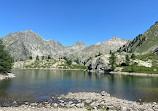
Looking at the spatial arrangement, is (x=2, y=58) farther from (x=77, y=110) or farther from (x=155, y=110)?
(x=155, y=110)

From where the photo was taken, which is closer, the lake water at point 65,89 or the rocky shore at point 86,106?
the rocky shore at point 86,106

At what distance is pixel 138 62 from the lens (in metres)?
169

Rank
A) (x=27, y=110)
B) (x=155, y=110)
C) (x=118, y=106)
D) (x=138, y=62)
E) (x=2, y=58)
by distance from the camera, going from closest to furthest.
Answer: (x=27, y=110) → (x=155, y=110) → (x=118, y=106) → (x=2, y=58) → (x=138, y=62)

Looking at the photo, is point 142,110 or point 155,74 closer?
point 142,110

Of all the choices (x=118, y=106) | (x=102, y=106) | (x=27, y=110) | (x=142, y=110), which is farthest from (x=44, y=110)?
(x=142, y=110)

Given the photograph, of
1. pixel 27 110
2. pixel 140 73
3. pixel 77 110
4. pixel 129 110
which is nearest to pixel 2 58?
pixel 27 110

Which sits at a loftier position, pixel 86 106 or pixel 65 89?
pixel 86 106

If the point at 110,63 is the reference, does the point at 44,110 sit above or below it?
below

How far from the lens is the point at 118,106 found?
109ft

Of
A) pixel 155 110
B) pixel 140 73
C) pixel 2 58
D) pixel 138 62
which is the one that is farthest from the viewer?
pixel 138 62

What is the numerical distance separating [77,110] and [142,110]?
1574 centimetres

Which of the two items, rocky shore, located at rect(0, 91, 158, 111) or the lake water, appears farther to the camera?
the lake water

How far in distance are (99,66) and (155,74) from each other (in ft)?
262

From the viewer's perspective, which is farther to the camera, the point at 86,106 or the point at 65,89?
the point at 65,89
